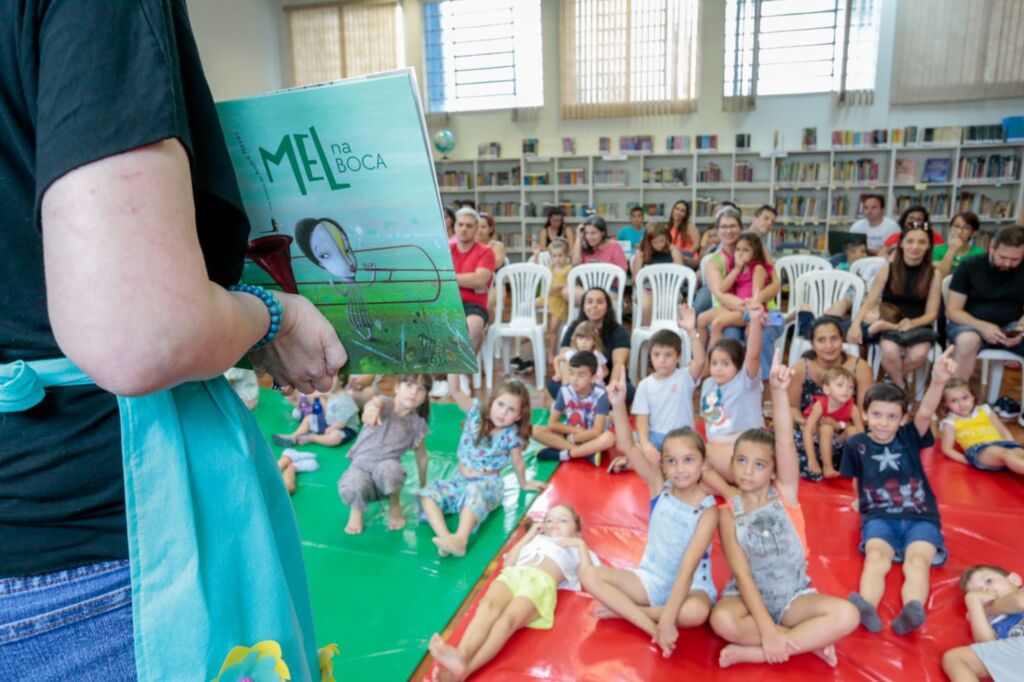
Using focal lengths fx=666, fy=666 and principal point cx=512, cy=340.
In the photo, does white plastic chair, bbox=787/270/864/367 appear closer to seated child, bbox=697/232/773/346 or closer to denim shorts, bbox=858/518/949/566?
seated child, bbox=697/232/773/346

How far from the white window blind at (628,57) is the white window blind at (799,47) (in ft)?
1.74

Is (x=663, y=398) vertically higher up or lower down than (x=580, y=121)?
lower down

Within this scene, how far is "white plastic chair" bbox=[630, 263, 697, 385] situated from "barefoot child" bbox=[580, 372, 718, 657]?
7.86ft

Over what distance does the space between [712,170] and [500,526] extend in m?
6.81

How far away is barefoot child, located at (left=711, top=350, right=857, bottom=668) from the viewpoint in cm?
202

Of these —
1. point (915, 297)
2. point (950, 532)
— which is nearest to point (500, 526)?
point (950, 532)

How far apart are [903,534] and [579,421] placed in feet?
5.42

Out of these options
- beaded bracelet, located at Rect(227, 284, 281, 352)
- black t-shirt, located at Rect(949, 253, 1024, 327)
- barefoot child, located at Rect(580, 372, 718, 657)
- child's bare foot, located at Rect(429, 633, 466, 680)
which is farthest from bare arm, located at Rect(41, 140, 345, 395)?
black t-shirt, located at Rect(949, 253, 1024, 327)

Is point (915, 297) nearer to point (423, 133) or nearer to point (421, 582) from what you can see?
point (421, 582)

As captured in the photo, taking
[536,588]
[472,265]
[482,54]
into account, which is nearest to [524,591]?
[536,588]

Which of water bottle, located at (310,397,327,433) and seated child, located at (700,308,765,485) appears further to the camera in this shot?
water bottle, located at (310,397,327,433)

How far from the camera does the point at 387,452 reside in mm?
3055

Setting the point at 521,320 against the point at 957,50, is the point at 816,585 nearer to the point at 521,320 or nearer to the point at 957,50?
the point at 521,320

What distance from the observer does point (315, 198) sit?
783mm
